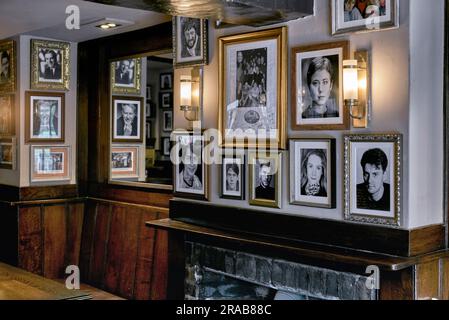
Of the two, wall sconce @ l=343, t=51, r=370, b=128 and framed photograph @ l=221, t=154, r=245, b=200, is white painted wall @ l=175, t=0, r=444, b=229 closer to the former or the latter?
wall sconce @ l=343, t=51, r=370, b=128

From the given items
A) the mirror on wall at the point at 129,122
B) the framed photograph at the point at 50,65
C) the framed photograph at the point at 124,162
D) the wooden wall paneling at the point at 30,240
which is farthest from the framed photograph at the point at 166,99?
the wooden wall paneling at the point at 30,240

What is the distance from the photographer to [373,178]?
337 centimetres

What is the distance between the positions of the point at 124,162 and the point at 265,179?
8.92 ft

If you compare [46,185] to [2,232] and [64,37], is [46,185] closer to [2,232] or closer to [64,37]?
[2,232]

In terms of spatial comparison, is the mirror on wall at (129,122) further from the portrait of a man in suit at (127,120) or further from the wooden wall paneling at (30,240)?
the wooden wall paneling at (30,240)

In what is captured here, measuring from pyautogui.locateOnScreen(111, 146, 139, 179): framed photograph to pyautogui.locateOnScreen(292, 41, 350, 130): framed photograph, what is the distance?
9.65 feet

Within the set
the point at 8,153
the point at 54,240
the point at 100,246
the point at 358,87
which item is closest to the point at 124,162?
the point at 100,246

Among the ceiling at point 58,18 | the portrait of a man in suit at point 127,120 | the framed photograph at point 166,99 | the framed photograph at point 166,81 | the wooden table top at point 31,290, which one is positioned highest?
the ceiling at point 58,18

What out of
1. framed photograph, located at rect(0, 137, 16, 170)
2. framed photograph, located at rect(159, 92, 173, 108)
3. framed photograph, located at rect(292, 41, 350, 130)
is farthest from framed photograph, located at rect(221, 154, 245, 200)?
framed photograph, located at rect(159, 92, 173, 108)

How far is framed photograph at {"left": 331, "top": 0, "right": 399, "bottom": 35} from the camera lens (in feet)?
10.7

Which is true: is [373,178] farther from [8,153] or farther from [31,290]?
[8,153]

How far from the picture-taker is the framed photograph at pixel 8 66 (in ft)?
20.0

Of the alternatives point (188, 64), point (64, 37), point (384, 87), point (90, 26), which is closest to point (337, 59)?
point (384, 87)

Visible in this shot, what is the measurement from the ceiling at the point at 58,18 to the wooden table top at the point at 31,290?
214 cm
